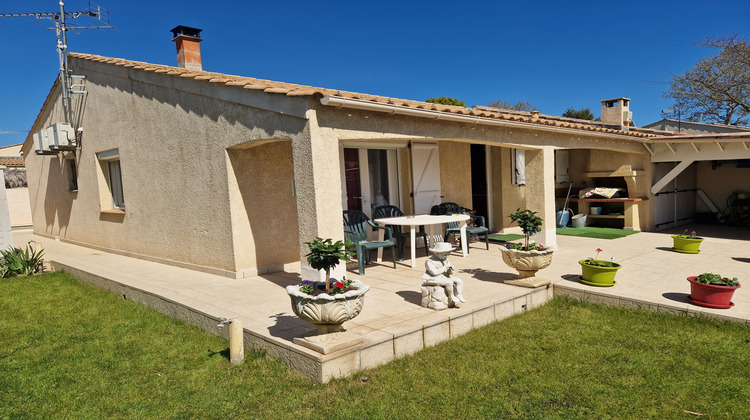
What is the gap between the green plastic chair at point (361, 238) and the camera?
6.68 m

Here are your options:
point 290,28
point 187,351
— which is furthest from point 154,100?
point 290,28

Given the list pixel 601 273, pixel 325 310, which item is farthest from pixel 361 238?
pixel 325 310

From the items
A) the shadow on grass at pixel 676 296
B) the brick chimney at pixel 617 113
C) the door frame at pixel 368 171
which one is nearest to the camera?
the shadow on grass at pixel 676 296

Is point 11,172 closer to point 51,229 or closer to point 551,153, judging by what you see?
point 51,229

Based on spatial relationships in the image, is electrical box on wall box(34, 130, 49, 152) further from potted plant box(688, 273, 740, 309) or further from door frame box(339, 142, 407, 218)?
potted plant box(688, 273, 740, 309)

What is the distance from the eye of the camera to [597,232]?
1060cm

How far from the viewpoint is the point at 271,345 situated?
4066mm

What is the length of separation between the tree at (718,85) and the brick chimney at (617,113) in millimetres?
6465

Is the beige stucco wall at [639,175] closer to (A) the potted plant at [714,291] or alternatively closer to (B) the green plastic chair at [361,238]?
(A) the potted plant at [714,291]

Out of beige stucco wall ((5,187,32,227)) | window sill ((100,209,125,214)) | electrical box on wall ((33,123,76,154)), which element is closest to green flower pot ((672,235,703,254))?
window sill ((100,209,125,214))

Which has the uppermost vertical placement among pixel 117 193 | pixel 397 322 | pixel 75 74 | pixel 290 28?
pixel 290 28

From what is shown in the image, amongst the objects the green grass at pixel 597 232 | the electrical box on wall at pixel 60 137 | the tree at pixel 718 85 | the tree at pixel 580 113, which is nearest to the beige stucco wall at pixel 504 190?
the green grass at pixel 597 232

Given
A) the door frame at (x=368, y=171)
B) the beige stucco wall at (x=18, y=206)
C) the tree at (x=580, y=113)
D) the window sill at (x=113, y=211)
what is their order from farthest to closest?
1. the tree at (x=580, y=113)
2. the beige stucco wall at (x=18, y=206)
3. the window sill at (x=113, y=211)
4. the door frame at (x=368, y=171)

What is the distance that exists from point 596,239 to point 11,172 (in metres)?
19.7
